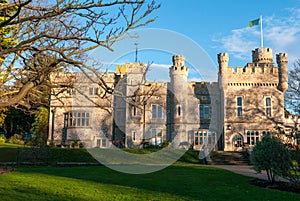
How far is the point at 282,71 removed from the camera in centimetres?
2698

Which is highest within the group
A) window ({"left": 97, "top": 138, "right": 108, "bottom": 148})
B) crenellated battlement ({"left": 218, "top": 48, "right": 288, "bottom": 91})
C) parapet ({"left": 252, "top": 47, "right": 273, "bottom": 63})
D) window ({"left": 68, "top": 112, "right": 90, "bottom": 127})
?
parapet ({"left": 252, "top": 47, "right": 273, "bottom": 63})

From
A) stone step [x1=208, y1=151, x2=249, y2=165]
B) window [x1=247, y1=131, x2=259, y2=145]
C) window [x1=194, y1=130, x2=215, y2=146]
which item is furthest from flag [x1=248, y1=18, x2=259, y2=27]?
stone step [x1=208, y1=151, x2=249, y2=165]

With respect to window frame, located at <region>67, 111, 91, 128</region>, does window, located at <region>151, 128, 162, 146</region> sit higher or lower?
lower

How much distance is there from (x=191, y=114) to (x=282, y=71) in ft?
27.9

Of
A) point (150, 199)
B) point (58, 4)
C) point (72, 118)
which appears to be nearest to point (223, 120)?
point (72, 118)

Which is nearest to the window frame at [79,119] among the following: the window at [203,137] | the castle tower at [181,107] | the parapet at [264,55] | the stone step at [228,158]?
the castle tower at [181,107]

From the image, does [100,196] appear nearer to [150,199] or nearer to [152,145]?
[150,199]

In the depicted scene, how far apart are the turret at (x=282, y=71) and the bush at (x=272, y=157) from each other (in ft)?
56.1

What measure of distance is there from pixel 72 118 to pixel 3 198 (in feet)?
71.4

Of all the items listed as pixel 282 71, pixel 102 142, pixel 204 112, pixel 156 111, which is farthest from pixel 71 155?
pixel 282 71

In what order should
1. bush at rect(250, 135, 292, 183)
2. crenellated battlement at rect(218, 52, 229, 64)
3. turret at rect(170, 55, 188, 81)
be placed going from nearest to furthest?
bush at rect(250, 135, 292, 183)
crenellated battlement at rect(218, 52, 229, 64)
turret at rect(170, 55, 188, 81)

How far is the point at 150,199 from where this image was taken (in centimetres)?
719

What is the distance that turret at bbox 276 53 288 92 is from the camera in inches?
1051

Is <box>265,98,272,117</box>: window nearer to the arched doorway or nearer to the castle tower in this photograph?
the arched doorway
